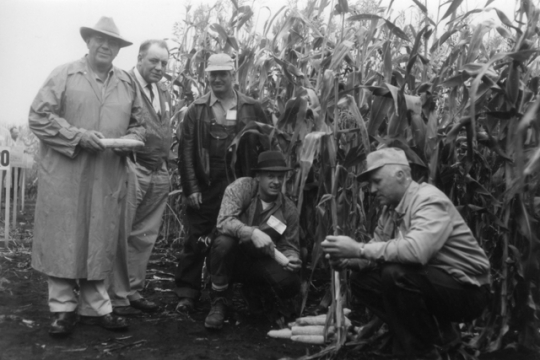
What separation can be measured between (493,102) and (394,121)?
61cm

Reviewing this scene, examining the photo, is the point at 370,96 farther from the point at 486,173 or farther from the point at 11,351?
the point at 11,351

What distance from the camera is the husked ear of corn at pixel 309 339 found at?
340cm

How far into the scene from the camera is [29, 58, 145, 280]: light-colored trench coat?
3.52 m

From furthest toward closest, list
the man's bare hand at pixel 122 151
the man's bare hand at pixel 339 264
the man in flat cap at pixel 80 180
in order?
the man's bare hand at pixel 122 151 → the man in flat cap at pixel 80 180 → the man's bare hand at pixel 339 264

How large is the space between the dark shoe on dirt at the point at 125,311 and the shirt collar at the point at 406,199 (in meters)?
2.14

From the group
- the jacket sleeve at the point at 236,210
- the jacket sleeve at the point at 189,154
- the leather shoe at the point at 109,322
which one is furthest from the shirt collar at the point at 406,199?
the leather shoe at the point at 109,322

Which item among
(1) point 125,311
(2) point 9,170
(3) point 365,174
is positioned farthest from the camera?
(2) point 9,170

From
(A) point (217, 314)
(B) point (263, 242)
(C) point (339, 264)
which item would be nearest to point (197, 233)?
(A) point (217, 314)

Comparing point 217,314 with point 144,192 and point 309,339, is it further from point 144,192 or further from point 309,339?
point 144,192

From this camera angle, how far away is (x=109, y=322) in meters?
3.66

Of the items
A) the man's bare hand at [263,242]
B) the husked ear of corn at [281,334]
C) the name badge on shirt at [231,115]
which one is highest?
the name badge on shirt at [231,115]

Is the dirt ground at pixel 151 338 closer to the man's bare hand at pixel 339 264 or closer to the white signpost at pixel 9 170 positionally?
the man's bare hand at pixel 339 264

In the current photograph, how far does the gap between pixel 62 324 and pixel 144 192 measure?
4.02ft

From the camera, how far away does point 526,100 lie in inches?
128
